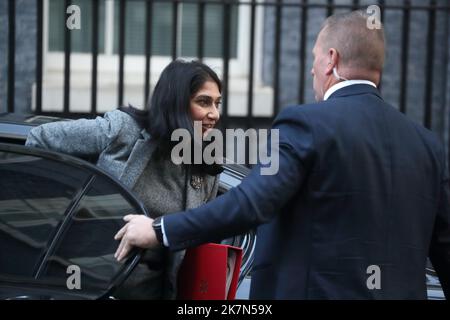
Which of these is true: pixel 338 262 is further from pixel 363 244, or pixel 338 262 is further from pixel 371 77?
pixel 371 77

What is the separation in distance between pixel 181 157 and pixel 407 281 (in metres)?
0.88

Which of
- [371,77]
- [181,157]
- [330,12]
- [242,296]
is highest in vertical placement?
[330,12]

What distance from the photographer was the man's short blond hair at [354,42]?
2.92 metres

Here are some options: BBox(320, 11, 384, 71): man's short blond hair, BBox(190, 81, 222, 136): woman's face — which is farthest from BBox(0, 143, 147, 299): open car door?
BBox(320, 11, 384, 71): man's short blond hair

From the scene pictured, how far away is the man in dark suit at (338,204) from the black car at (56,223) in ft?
0.40

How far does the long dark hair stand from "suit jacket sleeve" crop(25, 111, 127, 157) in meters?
0.13

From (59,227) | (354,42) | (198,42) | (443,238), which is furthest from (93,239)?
(198,42)

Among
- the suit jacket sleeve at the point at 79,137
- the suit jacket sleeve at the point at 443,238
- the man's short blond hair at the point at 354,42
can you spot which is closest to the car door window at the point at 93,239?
the suit jacket sleeve at the point at 79,137

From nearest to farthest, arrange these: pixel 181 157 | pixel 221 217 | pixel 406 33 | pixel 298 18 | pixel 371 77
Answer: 1. pixel 221 217
2. pixel 371 77
3. pixel 181 157
4. pixel 406 33
5. pixel 298 18

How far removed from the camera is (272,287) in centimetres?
286

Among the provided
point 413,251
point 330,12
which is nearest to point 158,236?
point 413,251

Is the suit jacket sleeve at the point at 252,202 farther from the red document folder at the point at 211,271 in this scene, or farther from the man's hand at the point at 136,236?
the red document folder at the point at 211,271

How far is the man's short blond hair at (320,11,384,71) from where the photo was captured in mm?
2922

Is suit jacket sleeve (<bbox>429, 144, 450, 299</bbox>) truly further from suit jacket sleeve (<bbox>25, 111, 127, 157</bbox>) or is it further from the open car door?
suit jacket sleeve (<bbox>25, 111, 127, 157</bbox>)
